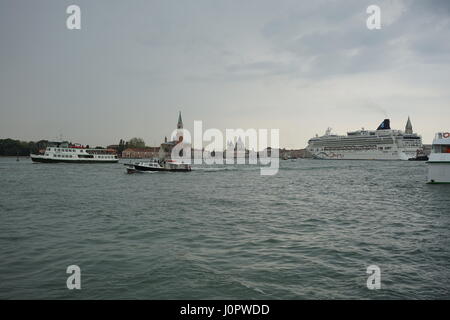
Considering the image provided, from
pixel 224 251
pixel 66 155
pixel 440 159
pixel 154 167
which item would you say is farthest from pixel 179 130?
pixel 224 251

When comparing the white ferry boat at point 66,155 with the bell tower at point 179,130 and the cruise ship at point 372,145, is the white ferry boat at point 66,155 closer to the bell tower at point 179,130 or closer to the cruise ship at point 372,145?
the bell tower at point 179,130

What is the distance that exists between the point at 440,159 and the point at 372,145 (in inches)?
4277

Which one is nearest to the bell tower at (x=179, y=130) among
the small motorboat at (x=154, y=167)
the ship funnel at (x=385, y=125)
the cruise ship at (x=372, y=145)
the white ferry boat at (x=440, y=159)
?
the cruise ship at (x=372, y=145)

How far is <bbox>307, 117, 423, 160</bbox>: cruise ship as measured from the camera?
424 feet

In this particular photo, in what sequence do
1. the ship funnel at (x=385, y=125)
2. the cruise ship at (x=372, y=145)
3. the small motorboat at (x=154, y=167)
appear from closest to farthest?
the small motorboat at (x=154, y=167) < the cruise ship at (x=372, y=145) < the ship funnel at (x=385, y=125)

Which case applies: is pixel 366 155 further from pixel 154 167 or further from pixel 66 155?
pixel 66 155

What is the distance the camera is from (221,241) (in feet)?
42.8

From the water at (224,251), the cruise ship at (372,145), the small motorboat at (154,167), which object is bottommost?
the water at (224,251)

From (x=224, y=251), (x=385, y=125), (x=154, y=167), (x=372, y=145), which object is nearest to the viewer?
(x=224, y=251)

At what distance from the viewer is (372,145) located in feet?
444

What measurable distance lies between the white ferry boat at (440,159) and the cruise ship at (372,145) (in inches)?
4101

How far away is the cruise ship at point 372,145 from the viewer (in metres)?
129
